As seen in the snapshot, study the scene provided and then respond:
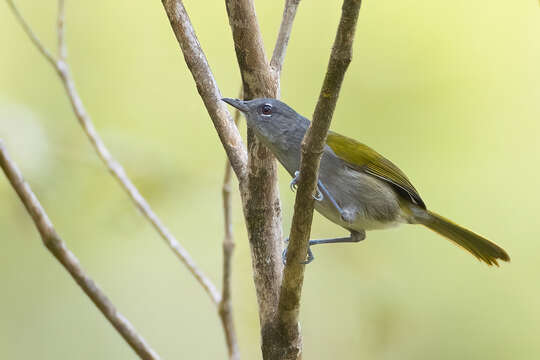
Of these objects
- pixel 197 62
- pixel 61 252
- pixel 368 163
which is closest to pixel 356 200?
pixel 368 163

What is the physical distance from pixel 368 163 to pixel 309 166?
1171mm

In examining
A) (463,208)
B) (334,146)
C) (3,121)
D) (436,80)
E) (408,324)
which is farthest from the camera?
(436,80)

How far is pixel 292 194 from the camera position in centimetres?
415

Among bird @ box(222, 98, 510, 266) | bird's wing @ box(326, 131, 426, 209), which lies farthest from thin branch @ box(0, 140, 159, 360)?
bird's wing @ box(326, 131, 426, 209)

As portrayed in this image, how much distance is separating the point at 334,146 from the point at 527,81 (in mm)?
2878

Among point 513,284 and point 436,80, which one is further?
point 436,80

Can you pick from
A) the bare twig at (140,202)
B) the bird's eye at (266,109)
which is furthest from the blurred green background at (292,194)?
the bird's eye at (266,109)

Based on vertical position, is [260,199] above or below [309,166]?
below

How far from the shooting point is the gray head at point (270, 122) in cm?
243

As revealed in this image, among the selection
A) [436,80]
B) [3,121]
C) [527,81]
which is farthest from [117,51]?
[527,81]

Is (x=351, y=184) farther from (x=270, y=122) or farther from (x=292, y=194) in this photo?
(x=292, y=194)

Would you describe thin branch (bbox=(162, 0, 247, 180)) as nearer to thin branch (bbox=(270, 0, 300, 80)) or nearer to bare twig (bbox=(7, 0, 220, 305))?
thin branch (bbox=(270, 0, 300, 80))

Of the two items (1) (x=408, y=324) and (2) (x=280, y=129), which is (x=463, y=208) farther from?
(2) (x=280, y=129)

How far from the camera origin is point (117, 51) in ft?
17.4
